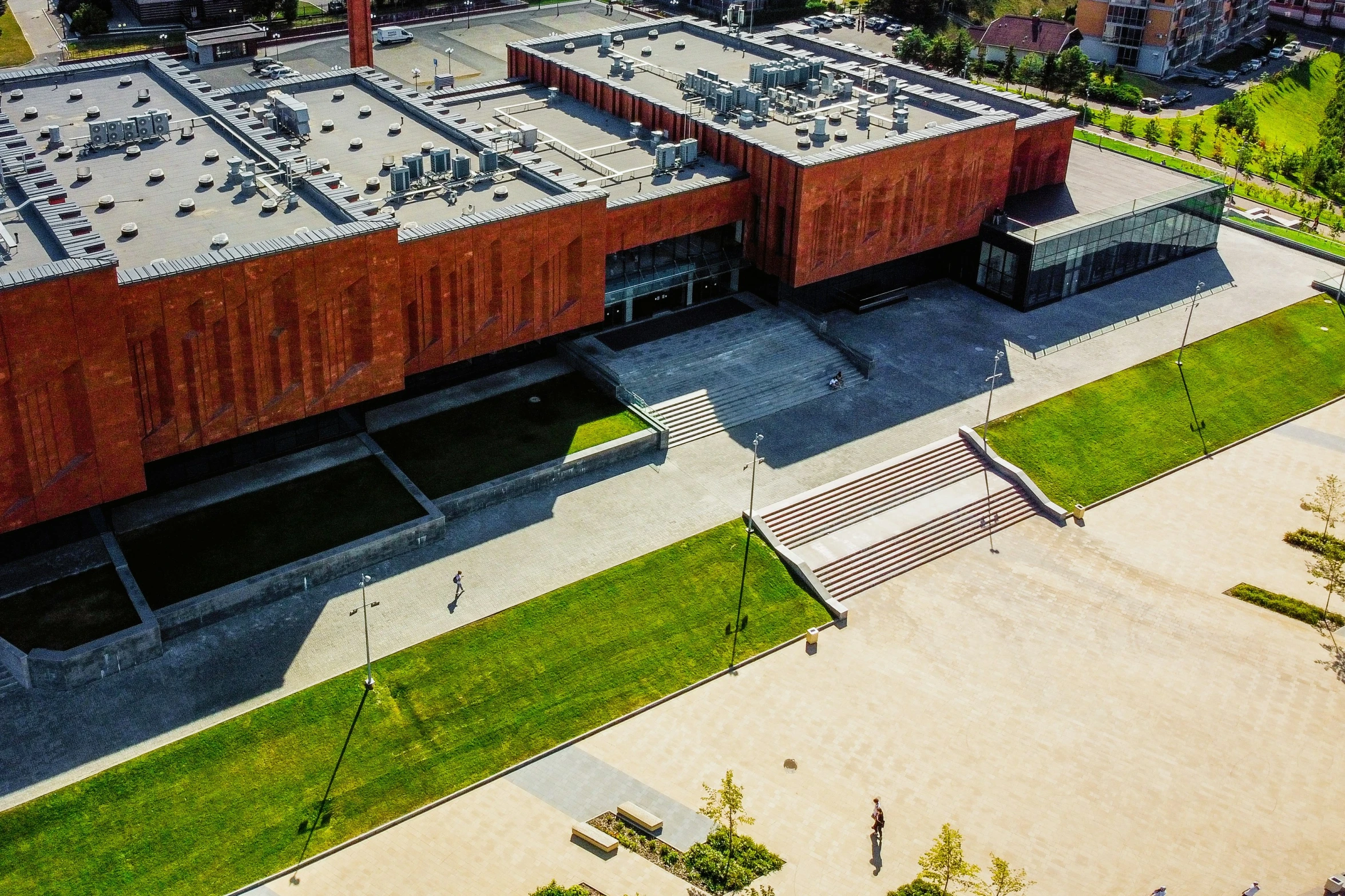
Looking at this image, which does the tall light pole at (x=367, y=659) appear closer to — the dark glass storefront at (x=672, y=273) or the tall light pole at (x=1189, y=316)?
the dark glass storefront at (x=672, y=273)

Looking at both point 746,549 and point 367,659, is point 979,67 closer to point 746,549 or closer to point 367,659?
point 746,549

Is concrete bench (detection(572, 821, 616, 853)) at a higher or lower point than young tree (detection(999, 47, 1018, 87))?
lower

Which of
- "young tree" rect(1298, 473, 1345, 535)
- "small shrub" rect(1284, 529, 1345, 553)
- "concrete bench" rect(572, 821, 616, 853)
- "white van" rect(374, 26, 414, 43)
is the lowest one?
"concrete bench" rect(572, 821, 616, 853)

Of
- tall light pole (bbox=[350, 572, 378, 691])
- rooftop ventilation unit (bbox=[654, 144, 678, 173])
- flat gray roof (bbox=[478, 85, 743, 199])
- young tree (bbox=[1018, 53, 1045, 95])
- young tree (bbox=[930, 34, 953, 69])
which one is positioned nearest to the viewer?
tall light pole (bbox=[350, 572, 378, 691])

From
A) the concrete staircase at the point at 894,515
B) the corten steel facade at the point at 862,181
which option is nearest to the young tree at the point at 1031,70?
the corten steel facade at the point at 862,181

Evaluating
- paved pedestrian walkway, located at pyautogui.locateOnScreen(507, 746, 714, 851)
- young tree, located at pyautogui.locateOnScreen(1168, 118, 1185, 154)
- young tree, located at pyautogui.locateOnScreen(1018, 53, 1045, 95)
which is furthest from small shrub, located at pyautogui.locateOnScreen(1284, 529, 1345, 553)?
young tree, located at pyautogui.locateOnScreen(1018, 53, 1045, 95)

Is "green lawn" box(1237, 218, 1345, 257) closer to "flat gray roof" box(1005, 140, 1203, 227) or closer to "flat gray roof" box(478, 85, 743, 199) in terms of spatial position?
"flat gray roof" box(1005, 140, 1203, 227)

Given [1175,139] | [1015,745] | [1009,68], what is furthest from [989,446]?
[1009,68]

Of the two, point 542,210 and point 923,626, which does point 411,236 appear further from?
point 923,626
